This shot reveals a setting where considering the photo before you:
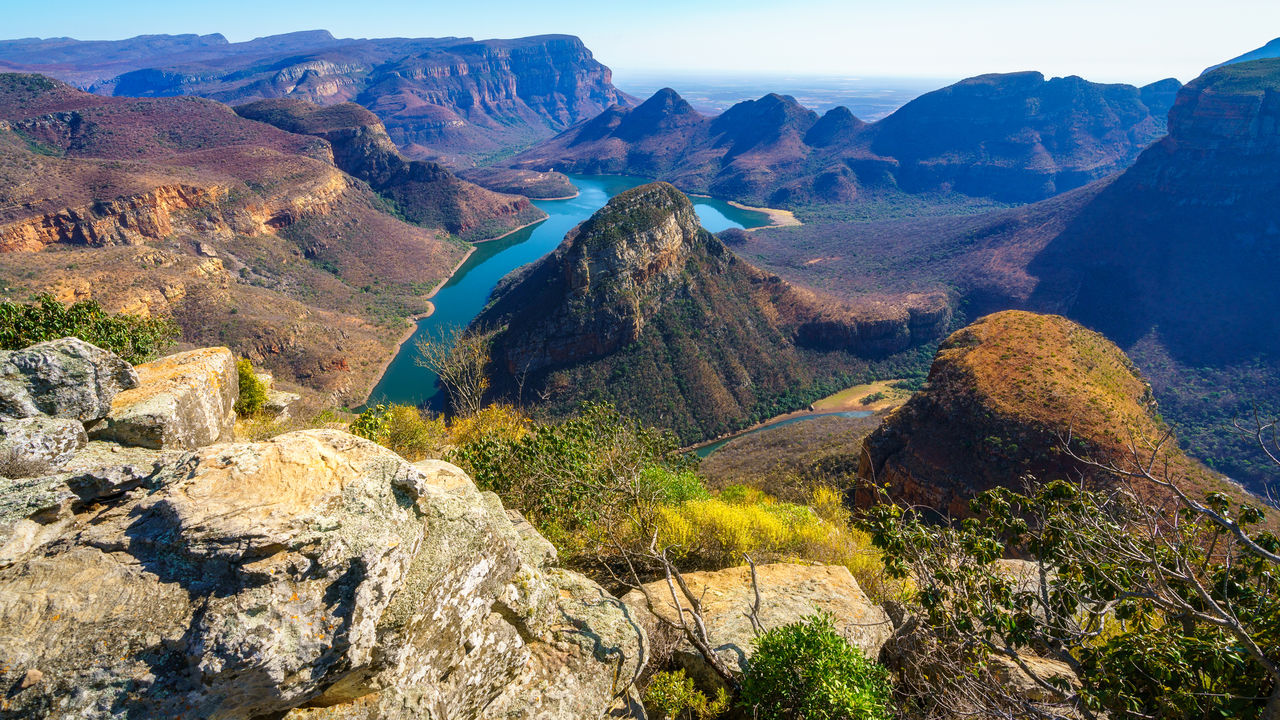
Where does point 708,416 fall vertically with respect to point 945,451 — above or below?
below

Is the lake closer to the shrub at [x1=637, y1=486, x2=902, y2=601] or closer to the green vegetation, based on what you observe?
the shrub at [x1=637, y1=486, x2=902, y2=601]

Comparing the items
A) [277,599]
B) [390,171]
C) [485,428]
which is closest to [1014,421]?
[485,428]

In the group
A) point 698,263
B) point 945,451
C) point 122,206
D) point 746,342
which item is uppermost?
point 122,206

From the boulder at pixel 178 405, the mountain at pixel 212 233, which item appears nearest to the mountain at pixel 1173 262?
the mountain at pixel 212 233

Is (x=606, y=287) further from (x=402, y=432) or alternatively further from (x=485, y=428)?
(x=402, y=432)

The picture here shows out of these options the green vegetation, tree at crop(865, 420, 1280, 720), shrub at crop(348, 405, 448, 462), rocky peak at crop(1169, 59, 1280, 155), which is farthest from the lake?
rocky peak at crop(1169, 59, 1280, 155)

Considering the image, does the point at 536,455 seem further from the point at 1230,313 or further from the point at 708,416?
the point at 1230,313

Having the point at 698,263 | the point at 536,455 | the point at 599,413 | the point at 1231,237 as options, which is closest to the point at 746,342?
the point at 698,263
